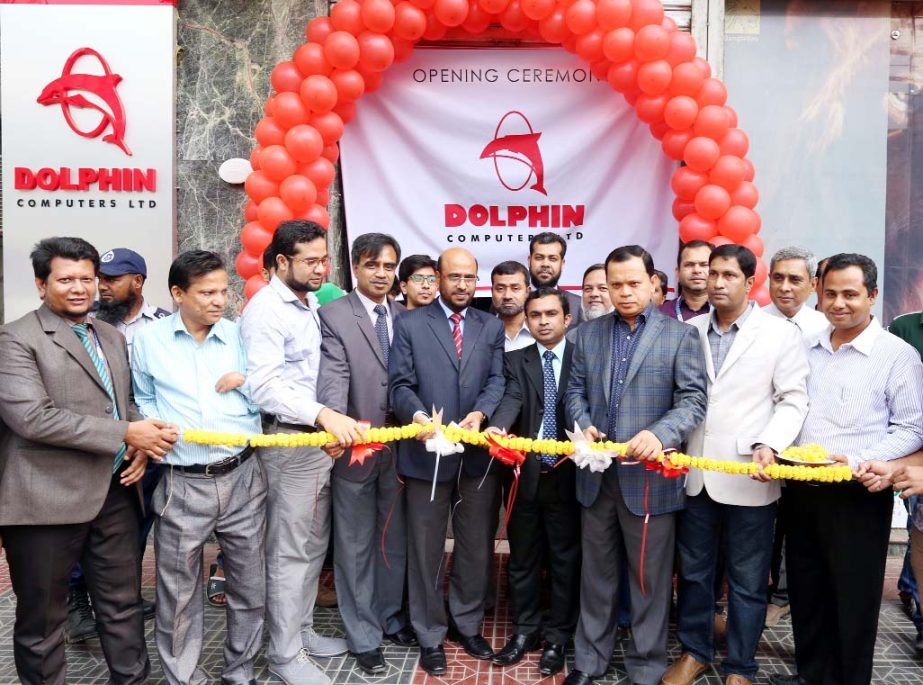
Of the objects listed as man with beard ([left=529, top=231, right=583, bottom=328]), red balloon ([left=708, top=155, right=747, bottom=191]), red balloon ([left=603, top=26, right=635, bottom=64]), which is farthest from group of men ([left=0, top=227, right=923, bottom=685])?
red balloon ([left=603, top=26, right=635, bottom=64])

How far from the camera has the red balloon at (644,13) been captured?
439 centimetres

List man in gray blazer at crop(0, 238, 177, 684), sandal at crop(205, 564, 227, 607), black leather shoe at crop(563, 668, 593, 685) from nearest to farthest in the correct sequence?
man in gray blazer at crop(0, 238, 177, 684), black leather shoe at crop(563, 668, 593, 685), sandal at crop(205, 564, 227, 607)

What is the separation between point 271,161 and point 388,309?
1.44m

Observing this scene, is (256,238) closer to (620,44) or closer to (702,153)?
(620,44)

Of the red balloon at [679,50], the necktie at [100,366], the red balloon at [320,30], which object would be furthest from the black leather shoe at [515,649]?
the red balloon at [320,30]

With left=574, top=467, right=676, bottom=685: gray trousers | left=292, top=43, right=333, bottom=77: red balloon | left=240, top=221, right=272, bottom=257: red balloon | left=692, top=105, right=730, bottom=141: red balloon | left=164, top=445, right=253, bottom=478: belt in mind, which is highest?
left=292, top=43, right=333, bottom=77: red balloon

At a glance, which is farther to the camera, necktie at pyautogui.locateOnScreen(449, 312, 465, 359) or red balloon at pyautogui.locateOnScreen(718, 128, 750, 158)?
red balloon at pyautogui.locateOnScreen(718, 128, 750, 158)

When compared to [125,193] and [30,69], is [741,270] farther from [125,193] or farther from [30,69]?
[30,69]

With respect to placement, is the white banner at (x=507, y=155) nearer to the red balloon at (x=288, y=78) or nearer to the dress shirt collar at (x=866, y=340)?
the red balloon at (x=288, y=78)

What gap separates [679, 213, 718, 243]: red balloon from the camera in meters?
4.48

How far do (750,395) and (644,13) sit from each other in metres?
2.62

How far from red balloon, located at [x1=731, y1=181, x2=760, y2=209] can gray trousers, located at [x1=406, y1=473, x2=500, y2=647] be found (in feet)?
7.88

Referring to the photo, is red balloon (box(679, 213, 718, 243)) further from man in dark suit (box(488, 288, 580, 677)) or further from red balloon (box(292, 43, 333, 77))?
red balloon (box(292, 43, 333, 77))

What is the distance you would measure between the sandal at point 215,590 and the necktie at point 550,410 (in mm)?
2107
